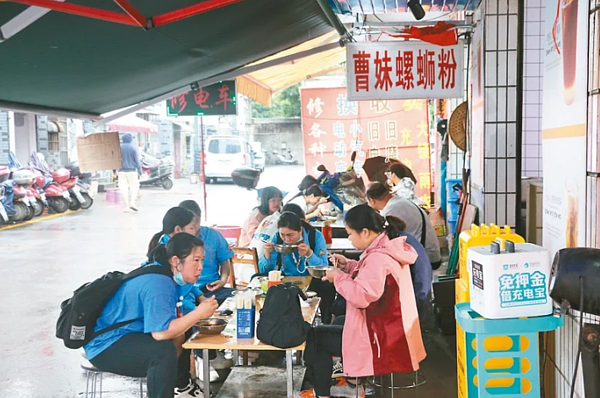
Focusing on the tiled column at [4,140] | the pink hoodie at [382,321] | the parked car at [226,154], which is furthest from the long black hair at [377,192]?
the parked car at [226,154]

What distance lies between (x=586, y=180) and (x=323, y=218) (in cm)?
616

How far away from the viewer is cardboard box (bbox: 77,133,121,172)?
546 centimetres

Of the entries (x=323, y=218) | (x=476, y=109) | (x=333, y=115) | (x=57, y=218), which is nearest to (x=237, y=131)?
(x=57, y=218)

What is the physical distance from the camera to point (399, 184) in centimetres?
763

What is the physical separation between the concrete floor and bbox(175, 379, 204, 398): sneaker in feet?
1.97

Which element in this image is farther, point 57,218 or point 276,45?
point 57,218

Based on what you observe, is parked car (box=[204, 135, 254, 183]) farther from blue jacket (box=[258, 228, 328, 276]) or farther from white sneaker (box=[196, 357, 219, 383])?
white sneaker (box=[196, 357, 219, 383])

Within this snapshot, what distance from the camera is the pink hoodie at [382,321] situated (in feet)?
12.8

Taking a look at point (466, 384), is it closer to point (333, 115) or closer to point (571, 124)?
point (571, 124)

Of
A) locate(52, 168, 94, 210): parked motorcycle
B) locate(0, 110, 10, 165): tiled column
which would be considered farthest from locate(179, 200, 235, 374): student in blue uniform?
locate(0, 110, 10, 165): tiled column

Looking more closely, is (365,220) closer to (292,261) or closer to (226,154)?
(292,261)

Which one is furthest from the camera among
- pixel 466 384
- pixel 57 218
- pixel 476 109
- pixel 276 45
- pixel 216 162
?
pixel 216 162

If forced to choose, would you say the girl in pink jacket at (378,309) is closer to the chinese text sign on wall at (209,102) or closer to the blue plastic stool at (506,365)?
the blue plastic stool at (506,365)

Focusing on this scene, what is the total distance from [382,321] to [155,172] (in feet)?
71.3
